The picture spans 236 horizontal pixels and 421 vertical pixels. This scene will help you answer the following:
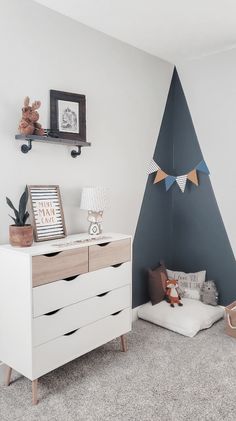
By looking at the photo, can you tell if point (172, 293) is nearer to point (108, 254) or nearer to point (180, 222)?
point (180, 222)

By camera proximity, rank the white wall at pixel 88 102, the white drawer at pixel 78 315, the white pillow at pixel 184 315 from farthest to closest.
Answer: the white pillow at pixel 184 315
the white wall at pixel 88 102
the white drawer at pixel 78 315

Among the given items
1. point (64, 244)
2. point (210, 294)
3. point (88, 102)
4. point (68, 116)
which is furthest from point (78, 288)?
point (210, 294)

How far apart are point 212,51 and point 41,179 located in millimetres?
1989

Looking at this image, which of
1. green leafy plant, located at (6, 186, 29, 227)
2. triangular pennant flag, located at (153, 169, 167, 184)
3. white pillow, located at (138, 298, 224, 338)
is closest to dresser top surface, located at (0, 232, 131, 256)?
→ green leafy plant, located at (6, 186, 29, 227)

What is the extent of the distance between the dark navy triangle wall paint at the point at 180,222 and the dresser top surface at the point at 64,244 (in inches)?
31.5

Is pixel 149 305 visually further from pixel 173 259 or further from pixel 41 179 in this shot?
pixel 41 179

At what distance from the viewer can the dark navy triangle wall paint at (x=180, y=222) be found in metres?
3.29

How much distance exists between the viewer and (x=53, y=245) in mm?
2174

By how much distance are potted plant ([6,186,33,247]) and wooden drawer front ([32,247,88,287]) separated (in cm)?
18

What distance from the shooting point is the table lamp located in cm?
251

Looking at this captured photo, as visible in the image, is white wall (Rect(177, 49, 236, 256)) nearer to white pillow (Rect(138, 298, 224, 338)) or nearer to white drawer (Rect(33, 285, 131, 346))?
white pillow (Rect(138, 298, 224, 338))

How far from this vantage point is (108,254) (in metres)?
2.41

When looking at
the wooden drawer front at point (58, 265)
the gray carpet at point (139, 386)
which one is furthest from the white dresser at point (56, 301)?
the gray carpet at point (139, 386)

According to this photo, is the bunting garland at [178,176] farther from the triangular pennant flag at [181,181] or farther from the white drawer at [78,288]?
the white drawer at [78,288]
